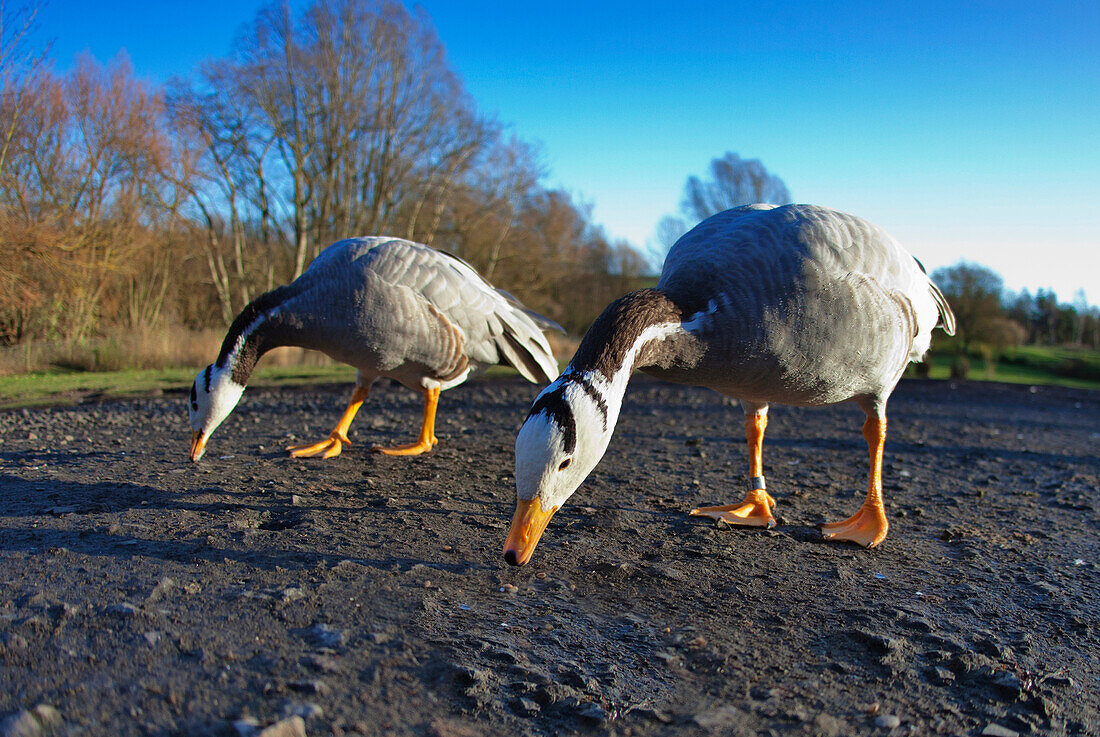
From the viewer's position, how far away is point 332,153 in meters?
27.1

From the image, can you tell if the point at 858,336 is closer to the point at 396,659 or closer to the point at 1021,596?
the point at 1021,596

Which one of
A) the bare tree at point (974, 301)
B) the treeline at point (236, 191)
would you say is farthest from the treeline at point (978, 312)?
the treeline at point (236, 191)

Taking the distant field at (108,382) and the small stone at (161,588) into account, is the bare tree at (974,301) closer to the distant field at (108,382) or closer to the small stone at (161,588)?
the distant field at (108,382)

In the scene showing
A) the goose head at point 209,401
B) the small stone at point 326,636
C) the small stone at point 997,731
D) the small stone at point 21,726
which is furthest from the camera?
the goose head at point 209,401

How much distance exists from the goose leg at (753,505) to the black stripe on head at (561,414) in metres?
2.19

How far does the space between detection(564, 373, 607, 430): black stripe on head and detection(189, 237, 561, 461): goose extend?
11.1 ft

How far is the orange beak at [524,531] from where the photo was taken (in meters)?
2.78

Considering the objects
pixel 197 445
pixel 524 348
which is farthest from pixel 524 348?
pixel 197 445

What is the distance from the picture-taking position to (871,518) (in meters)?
4.38

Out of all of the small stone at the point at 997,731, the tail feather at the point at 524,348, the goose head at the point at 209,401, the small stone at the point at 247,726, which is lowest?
the small stone at the point at 997,731

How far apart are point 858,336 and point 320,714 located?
3.29 meters

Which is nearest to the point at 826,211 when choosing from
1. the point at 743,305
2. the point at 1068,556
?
the point at 743,305

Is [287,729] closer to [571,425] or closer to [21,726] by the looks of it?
[21,726]

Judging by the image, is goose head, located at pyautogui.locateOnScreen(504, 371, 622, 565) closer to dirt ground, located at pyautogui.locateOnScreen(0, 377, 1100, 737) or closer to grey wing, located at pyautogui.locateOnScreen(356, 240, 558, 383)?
dirt ground, located at pyautogui.locateOnScreen(0, 377, 1100, 737)
